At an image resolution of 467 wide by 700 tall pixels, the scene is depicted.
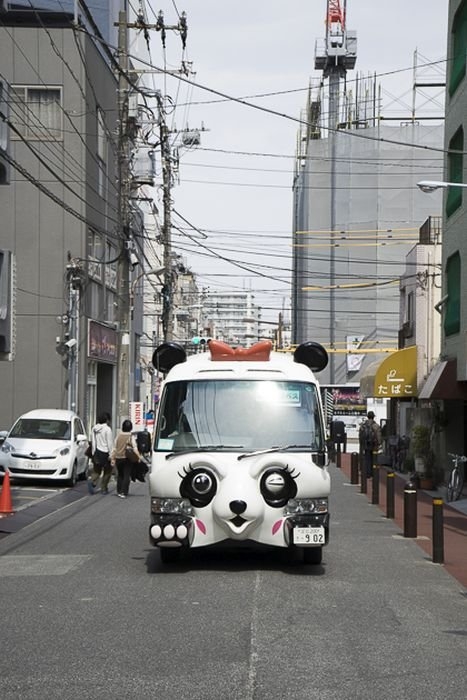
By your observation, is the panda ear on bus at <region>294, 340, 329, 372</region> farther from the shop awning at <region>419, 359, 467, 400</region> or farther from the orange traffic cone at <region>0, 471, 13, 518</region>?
the shop awning at <region>419, 359, 467, 400</region>

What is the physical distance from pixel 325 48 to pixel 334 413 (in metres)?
29.0

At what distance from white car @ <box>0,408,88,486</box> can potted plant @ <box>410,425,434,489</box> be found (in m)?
9.11

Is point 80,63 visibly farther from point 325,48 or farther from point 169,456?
point 325,48

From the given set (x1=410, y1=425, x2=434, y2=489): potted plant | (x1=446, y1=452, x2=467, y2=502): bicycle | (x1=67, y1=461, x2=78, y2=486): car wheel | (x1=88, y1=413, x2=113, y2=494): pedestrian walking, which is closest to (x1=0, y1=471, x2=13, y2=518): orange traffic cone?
(x1=88, y1=413, x2=113, y2=494): pedestrian walking

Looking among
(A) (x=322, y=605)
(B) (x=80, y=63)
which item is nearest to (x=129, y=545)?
(A) (x=322, y=605)

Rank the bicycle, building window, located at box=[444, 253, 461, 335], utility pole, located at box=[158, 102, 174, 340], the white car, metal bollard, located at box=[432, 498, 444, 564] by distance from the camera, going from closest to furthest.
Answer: metal bollard, located at box=[432, 498, 444, 564] → the bicycle → the white car → building window, located at box=[444, 253, 461, 335] → utility pole, located at box=[158, 102, 174, 340]

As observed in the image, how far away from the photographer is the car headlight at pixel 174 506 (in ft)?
39.1

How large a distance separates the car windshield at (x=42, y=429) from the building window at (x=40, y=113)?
47.8 feet

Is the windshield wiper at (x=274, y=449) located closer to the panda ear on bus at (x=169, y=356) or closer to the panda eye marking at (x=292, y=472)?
the panda eye marking at (x=292, y=472)

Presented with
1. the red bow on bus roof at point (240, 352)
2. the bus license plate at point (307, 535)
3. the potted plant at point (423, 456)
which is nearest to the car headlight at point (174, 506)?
the bus license plate at point (307, 535)

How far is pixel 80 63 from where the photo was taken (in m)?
37.7

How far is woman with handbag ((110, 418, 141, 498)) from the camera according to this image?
22641 mm

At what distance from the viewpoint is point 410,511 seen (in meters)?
16.1

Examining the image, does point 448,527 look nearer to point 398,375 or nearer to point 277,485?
point 277,485
